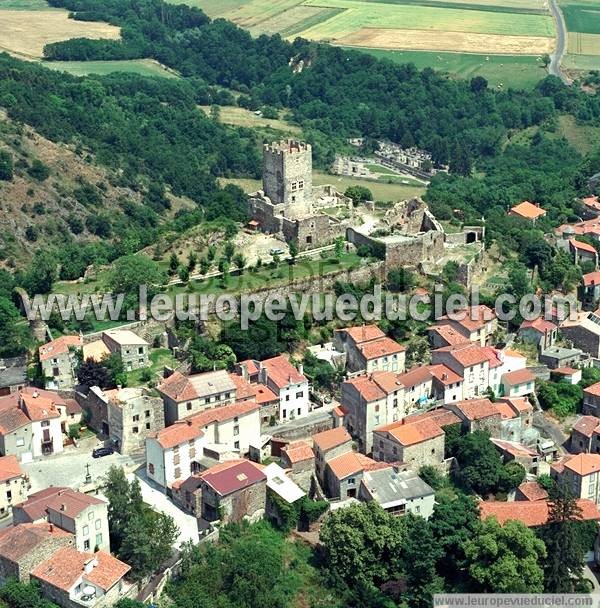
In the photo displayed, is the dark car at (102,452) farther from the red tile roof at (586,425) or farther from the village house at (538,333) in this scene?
the village house at (538,333)

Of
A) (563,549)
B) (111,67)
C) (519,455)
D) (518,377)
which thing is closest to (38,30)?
(111,67)

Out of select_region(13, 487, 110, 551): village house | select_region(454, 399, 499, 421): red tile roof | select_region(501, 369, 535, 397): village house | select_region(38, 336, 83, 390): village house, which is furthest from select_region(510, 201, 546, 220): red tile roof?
select_region(13, 487, 110, 551): village house

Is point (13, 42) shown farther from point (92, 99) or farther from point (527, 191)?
point (527, 191)

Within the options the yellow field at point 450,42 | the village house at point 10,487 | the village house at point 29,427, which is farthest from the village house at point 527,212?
the yellow field at point 450,42

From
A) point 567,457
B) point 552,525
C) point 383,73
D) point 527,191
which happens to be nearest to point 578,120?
point 383,73

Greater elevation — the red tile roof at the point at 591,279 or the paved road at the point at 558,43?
the paved road at the point at 558,43
